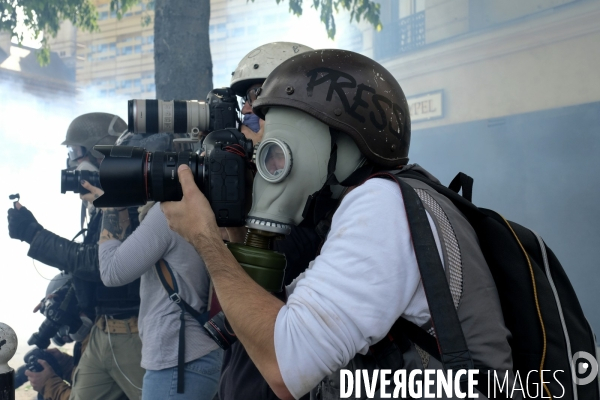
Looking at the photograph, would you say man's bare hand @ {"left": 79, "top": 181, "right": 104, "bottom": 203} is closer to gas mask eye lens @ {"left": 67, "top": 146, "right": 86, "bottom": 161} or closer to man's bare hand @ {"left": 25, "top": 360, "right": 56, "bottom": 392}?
gas mask eye lens @ {"left": 67, "top": 146, "right": 86, "bottom": 161}

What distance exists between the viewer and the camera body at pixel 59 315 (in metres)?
3.30

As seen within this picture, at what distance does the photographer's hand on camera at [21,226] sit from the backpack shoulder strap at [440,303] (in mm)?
2545

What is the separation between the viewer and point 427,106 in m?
6.53

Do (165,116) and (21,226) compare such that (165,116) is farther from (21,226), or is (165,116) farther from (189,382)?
(21,226)

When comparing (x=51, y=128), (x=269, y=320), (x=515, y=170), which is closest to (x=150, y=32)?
(x=51, y=128)

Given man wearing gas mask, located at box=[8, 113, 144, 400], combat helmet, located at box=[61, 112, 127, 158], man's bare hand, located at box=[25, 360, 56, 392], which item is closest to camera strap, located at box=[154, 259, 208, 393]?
man wearing gas mask, located at box=[8, 113, 144, 400]

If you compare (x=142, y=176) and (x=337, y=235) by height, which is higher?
(x=142, y=176)

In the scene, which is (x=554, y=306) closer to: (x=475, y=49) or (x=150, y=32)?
(x=475, y=49)

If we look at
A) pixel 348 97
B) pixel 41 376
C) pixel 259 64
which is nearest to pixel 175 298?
pixel 259 64

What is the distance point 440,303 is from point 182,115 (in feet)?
4.73

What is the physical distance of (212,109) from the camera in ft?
7.48

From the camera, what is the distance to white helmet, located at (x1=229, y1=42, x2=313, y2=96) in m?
2.49

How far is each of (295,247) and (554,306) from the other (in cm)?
87

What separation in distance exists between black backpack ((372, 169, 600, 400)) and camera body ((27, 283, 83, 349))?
2.55 metres
